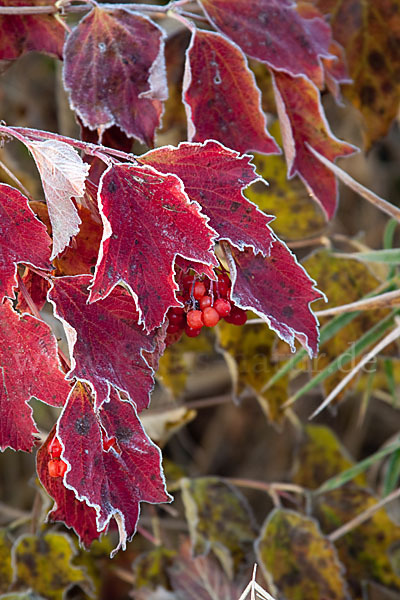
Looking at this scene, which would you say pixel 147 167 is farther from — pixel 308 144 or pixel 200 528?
pixel 200 528

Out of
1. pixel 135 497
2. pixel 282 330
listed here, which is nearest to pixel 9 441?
pixel 135 497

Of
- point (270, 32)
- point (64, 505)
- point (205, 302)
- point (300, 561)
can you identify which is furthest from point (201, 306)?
point (300, 561)

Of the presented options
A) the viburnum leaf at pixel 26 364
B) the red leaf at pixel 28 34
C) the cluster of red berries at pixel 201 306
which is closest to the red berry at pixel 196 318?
the cluster of red berries at pixel 201 306

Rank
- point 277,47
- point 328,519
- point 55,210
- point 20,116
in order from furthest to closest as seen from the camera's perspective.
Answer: point 20,116 → point 328,519 → point 277,47 → point 55,210

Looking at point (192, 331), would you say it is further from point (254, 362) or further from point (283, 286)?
point (254, 362)

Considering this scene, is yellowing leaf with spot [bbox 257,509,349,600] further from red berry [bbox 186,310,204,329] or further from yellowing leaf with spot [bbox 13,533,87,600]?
red berry [bbox 186,310,204,329]

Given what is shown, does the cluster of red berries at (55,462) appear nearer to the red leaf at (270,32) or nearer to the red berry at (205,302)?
the red berry at (205,302)
